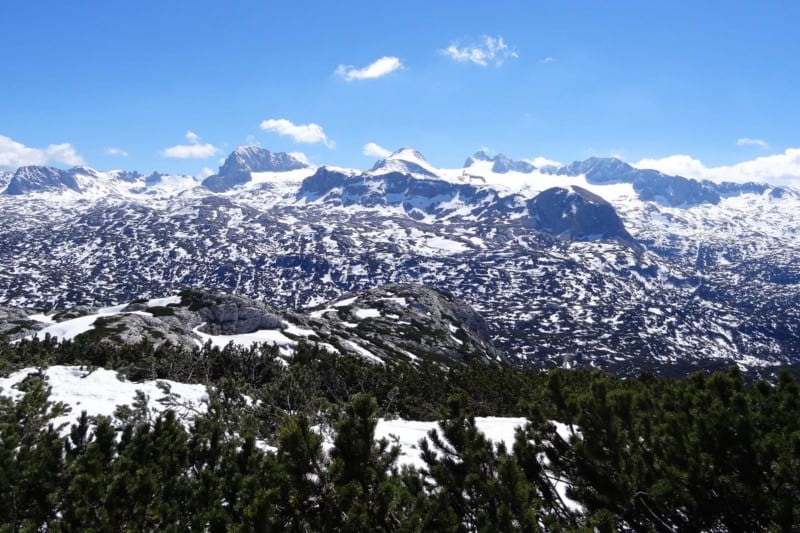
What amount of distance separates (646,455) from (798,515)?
3161 mm

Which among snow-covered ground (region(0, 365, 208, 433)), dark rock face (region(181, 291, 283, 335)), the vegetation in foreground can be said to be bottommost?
dark rock face (region(181, 291, 283, 335))

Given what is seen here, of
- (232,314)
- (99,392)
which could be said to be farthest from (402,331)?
(99,392)

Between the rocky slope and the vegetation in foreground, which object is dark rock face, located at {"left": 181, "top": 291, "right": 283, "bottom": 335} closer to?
the rocky slope

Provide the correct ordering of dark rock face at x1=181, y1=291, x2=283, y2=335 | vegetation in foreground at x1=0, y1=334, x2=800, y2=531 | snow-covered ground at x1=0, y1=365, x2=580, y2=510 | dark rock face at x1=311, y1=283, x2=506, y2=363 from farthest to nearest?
dark rock face at x1=311, y1=283, x2=506, y2=363, dark rock face at x1=181, y1=291, x2=283, y2=335, snow-covered ground at x1=0, y1=365, x2=580, y2=510, vegetation in foreground at x1=0, y1=334, x2=800, y2=531

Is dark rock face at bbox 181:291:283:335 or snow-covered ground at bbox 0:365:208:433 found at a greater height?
snow-covered ground at bbox 0:365:208:433

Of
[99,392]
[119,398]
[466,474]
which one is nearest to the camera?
[466,474]

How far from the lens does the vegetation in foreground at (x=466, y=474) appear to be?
26.5 ft

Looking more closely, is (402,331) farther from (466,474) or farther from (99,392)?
(466,474)

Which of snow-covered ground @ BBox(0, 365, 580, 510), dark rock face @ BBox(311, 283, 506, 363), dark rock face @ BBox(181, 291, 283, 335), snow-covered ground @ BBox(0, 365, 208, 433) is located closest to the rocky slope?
dark rock face @ BBox(181, 291, 283, 335)

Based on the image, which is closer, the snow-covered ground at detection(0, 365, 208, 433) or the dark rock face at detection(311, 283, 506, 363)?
the snow-covered ground at detection(0, 365, 208, 433)

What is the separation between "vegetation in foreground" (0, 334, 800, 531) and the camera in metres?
8.07

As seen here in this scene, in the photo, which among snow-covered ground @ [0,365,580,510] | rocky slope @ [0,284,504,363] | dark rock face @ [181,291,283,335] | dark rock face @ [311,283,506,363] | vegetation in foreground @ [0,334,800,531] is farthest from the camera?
dark rock face @ [311,283,506,363]

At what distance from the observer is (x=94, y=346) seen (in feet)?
191

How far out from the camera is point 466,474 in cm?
997
